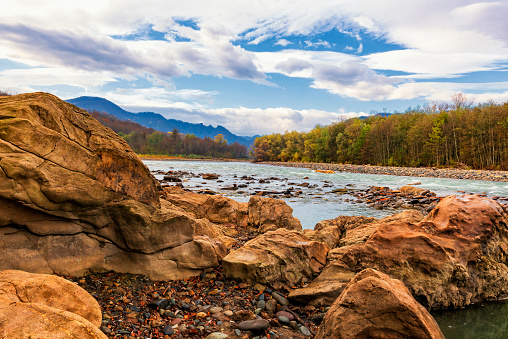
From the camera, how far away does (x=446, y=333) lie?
4.48 meters

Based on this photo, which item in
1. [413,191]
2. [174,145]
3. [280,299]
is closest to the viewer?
[280,299]

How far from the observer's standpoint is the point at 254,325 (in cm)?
380

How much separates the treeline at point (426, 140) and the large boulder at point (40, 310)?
170 ft

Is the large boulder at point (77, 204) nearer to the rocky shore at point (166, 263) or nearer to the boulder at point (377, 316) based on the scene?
the rocky shore at point (166, 263)

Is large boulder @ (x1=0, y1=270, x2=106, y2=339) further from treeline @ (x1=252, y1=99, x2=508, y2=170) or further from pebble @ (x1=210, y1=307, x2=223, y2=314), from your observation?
treeline @ (x1=252, y1=99, x2=508, y2=170)

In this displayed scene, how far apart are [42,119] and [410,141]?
61916 mm

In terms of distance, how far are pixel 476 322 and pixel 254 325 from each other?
12.5 feet

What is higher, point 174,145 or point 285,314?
point 174,145

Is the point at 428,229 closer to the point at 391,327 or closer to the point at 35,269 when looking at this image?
the point at 391,327

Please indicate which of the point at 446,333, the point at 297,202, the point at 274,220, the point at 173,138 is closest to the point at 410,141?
the point at 297,202

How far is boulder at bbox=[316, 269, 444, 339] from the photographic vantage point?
3043 mm

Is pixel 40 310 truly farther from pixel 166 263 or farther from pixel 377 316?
pixel 377 316

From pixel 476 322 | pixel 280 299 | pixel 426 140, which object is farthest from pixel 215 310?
pixel 426 140

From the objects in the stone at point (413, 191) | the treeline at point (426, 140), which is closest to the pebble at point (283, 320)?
the stone at point (413, 191)
